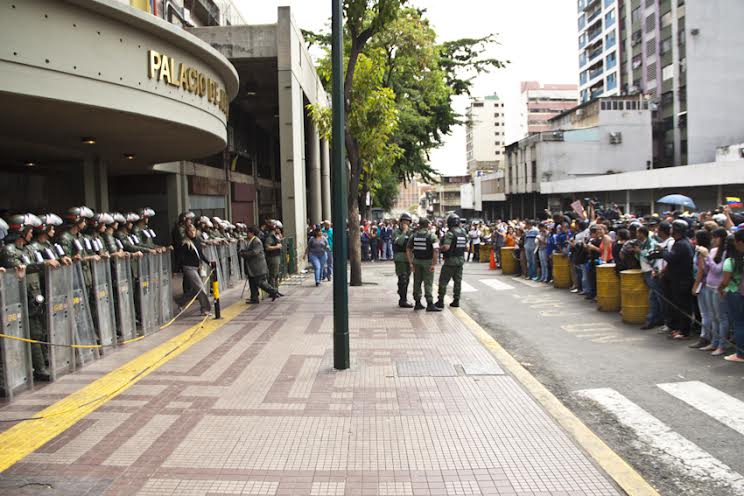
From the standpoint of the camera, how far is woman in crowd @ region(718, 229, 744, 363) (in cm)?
804

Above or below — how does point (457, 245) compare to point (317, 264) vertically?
above

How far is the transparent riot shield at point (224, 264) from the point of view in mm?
16141

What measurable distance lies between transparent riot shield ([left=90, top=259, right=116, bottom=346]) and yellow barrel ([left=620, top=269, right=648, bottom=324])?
829 centimetres

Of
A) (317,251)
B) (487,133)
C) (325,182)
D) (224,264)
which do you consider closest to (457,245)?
(317,251)

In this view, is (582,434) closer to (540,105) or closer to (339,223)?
(339,223)

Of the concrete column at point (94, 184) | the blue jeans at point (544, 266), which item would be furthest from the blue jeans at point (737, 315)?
the concrete column at point (94, 184)

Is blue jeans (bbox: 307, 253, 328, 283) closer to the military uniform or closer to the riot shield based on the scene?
the military uniform

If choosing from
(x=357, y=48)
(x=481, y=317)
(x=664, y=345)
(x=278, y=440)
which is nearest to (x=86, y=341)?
(x=278, y=440)

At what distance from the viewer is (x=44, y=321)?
7707mm

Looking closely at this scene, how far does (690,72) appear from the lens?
50000mm

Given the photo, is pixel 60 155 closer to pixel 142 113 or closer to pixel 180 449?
pixel 142 113

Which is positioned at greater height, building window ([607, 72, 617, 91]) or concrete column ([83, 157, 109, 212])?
building window ([607, 72, 617, 91])

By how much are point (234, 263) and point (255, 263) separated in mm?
4337

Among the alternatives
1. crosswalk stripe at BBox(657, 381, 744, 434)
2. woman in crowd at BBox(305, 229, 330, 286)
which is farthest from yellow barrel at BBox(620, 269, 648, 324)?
woman in crowd at BBox(305, 229, 330, 286)
